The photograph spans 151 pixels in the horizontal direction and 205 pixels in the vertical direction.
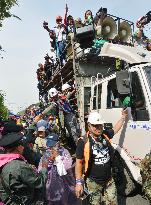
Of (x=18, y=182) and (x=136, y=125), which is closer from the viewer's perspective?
(x=18, y=182)

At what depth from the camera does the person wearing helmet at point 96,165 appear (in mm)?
5117

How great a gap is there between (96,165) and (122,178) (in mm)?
1587

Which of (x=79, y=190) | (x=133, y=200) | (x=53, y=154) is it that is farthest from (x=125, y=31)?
(x=79, y=190)

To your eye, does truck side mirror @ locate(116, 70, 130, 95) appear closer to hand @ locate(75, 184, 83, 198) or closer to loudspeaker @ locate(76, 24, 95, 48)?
hand @ locate(75, 184, 83, 198)

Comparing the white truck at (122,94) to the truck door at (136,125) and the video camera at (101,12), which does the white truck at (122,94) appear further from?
the video camera at (101,12)

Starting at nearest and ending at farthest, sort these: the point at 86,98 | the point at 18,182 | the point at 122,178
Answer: the point at 18,182 < the point at 122,178 < the point at 86,98

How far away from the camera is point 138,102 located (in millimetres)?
5941

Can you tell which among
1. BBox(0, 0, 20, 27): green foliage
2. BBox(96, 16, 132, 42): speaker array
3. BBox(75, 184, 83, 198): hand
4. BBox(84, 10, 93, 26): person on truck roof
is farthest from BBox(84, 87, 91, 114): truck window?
BBox(0, 0, 20, 27): green foliage

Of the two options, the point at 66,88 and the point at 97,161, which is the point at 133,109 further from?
the point at 66,88

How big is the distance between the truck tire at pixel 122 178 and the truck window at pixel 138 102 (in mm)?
966

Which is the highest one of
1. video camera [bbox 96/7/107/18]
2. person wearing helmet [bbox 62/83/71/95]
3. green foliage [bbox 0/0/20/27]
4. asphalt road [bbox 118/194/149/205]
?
green foliage [bbox 0/0/20/27]

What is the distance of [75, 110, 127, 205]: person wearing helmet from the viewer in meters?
5.12

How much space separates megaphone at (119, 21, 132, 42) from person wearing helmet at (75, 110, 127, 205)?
4.82 meters

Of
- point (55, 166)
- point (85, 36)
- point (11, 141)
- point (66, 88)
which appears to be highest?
point (85, 36)
